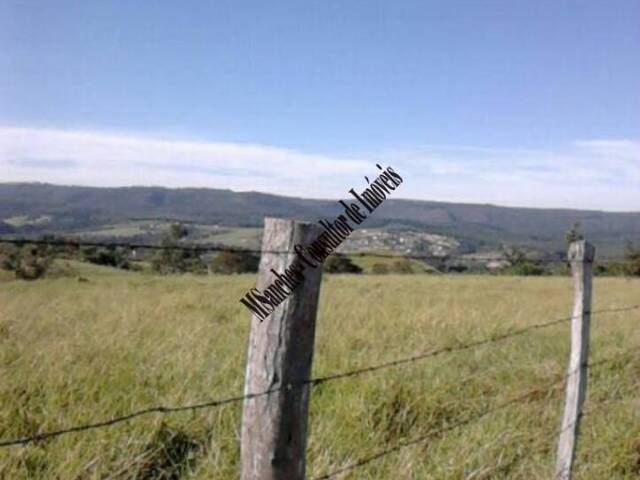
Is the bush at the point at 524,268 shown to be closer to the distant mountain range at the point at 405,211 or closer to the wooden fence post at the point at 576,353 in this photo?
the wooden fence post at the point at 576,353

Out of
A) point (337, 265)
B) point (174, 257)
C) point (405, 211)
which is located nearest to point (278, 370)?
point (174, 257)

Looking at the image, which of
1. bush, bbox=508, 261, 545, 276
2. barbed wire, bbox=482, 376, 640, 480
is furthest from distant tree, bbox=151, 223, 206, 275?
barbed wire, bbox=482, 376, 640, 480

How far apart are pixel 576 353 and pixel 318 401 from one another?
1605 mm

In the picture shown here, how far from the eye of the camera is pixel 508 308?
10.6m

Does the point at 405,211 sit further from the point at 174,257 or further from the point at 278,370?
the point at 278,370

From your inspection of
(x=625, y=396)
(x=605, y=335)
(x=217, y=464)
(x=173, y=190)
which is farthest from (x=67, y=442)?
(x=173, y=190)

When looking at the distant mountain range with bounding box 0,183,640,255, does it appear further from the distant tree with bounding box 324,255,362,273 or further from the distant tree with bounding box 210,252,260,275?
the distant tree with bounding box 210,252,260,275

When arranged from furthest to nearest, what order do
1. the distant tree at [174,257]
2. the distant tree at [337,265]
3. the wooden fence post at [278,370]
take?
the distant tree at [337,265] < the distant tree at [174,257] < the wooden fence post at [278,370]

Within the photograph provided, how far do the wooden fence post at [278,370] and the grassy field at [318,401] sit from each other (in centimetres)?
137

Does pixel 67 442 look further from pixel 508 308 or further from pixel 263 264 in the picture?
pixel 508 308

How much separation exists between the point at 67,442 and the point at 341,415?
5.07ft

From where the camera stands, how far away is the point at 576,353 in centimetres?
351

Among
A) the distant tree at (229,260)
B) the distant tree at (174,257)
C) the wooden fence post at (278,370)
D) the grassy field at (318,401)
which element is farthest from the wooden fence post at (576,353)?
the wooden fence post at (278,370)

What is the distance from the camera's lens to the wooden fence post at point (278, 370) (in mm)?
1831
